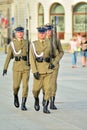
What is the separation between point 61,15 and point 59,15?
0.24 metres

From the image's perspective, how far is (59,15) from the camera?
240 ft

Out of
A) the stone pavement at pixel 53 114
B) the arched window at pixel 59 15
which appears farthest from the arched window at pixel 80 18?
the stone pavement at pixel 53 114

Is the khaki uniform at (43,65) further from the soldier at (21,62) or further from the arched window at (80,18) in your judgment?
the arched window at (80,18)

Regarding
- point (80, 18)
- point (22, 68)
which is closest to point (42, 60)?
point (22, 68)

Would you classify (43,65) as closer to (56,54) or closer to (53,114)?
(56,54)

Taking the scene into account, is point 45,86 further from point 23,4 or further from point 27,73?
point 23,4

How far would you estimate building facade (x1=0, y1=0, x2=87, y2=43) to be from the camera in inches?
2810

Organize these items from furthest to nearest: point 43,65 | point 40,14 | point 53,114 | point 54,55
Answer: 1. point 40,14
2. point 54,55
3. point 43,65
4. point 53,114

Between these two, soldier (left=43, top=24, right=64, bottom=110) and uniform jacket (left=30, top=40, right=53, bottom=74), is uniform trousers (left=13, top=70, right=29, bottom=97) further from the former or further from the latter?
uniform jacket (left=30, top=40, right=53, bottom=74)

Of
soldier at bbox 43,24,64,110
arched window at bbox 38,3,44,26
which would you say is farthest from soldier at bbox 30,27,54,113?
arched window at bbox 38,3,44,26

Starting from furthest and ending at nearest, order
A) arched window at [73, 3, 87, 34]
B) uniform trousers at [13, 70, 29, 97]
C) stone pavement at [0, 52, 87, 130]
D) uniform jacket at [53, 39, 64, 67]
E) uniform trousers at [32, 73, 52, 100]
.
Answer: arched window at [73, 3, 87, 34] → uniform trousers at [13, 70, 29, 97] → uniform jacket at [53, 39, 64, 67] → uniform trousers at [32, 73, 52, 100] → stone pavement at [0, 52, 87, 130]

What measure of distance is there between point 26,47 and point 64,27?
57.3 meters

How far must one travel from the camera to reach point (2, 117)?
14.2 m

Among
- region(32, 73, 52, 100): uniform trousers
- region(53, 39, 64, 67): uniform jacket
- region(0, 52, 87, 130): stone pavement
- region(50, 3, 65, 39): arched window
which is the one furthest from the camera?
region(50, 3, 65, 39): arched window
